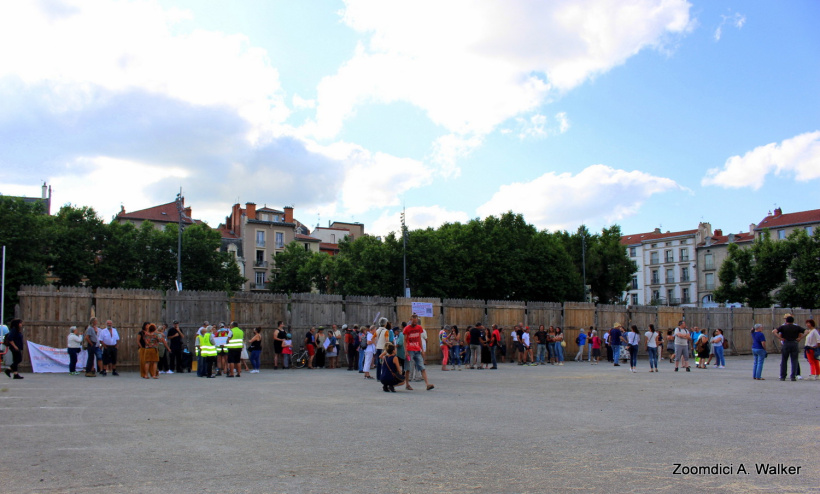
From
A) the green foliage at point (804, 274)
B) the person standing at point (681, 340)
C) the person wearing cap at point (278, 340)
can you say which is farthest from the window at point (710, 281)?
the person wearing cap at point (278, 340)

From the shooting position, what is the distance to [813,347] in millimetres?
19016

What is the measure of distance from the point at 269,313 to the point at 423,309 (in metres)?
6.44

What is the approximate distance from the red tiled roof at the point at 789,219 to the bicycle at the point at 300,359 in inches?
3511

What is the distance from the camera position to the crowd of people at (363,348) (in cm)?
1780

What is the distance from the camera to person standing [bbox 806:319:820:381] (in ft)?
61.2

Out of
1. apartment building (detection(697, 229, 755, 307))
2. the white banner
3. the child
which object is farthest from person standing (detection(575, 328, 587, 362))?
apartment building (detection(697, 229, 755, 307))

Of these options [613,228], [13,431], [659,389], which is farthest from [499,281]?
[13,431]

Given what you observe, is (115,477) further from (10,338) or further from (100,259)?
(100,259)

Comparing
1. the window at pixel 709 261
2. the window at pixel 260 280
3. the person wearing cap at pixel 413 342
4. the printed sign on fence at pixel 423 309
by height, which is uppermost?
the window at pixel 709 261

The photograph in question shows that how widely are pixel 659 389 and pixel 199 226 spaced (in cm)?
5817

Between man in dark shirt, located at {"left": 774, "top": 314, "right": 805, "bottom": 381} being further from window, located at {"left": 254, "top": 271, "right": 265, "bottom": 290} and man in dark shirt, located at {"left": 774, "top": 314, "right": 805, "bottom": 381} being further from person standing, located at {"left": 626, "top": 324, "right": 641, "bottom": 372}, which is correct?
window, located at {"left": 254, "top": 271, "right": 265, "bottom": 290}

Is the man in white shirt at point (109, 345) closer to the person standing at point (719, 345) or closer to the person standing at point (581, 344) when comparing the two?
the person standing at point (581, 344)

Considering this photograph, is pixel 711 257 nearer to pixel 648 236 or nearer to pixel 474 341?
pixel 648 236

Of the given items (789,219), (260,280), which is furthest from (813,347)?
(789,219)
